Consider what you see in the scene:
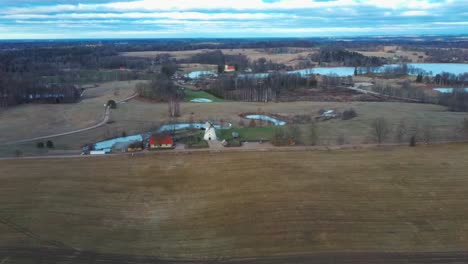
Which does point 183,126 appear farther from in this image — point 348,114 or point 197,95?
point 197,95

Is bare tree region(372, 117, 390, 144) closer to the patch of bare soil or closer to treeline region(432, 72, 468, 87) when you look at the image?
the patch of bare soil

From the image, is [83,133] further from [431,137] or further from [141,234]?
[431,137]

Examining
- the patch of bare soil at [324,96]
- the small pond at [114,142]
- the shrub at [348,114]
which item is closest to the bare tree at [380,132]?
the shrub at [348,114]

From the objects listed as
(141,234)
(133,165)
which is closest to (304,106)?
(133,165)

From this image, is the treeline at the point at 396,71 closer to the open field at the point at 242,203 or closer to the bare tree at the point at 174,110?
the bare tree at the point at 174,110

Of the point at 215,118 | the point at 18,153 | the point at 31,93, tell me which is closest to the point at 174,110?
the point at 215,118
